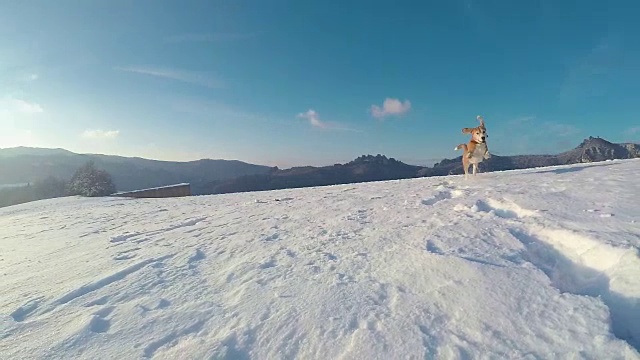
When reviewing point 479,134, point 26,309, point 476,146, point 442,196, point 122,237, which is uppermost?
point 479,134

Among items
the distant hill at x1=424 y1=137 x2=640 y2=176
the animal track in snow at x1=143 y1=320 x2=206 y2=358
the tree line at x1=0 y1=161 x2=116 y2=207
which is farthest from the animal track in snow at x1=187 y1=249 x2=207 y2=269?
the tree line at x1=0 y1=161 x2=116 y2=207

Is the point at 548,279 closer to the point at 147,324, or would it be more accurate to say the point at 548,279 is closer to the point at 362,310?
the point at 362,310

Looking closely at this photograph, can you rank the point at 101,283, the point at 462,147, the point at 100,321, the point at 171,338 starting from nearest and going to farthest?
the point at 171,338, the point at 100,321, the point at 101,283, the point at 462,147

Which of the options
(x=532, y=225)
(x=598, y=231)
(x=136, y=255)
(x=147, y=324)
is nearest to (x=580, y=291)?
(x=598, y=231)

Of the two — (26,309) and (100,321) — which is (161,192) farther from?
(100,321)

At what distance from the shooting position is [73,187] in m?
34.1

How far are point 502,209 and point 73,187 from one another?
40.1 m

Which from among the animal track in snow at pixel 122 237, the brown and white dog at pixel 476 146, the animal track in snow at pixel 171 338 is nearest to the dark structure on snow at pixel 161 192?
the animal track in snow at pixel 122 237

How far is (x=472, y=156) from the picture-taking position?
7953mm

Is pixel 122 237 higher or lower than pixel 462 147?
lower

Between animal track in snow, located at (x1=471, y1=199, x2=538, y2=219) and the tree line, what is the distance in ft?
105

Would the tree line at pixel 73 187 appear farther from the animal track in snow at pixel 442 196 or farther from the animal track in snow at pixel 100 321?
the animal track in snow at pixel 100 321

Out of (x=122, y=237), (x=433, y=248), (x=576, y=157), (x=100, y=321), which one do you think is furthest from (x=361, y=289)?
(x=576, y=157)

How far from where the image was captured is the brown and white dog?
764 cm
